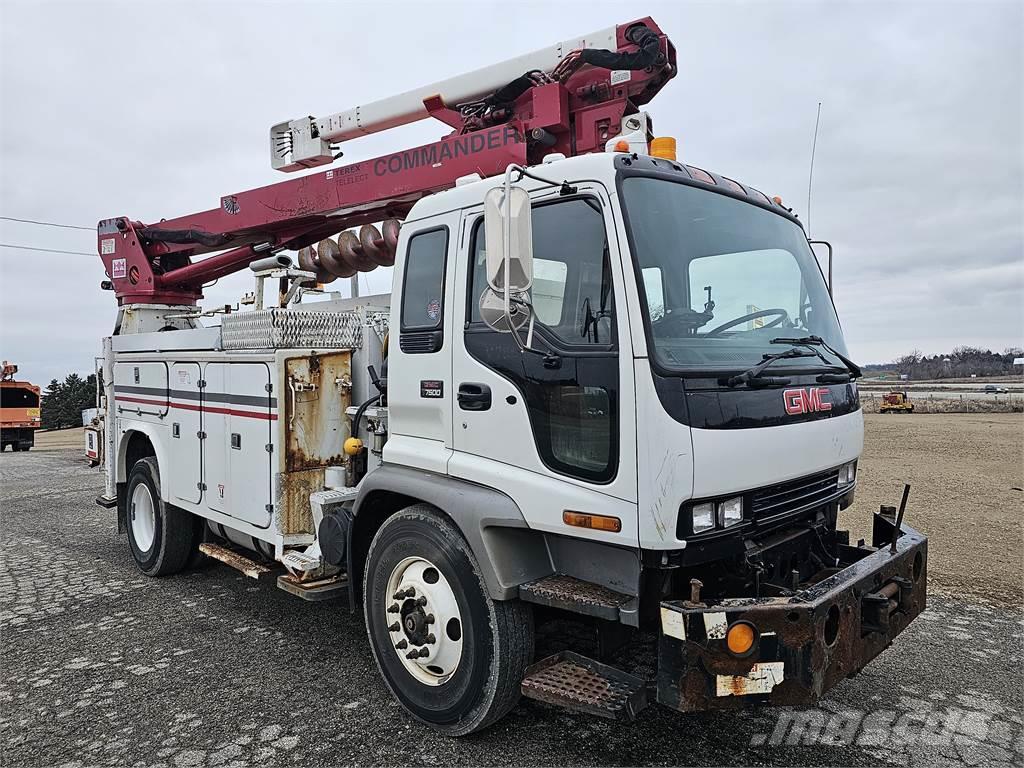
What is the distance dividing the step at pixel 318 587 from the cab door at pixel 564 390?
4.46ft

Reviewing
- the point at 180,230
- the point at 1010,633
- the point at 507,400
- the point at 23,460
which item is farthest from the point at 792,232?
the point at 23,460

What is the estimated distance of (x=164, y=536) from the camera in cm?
582

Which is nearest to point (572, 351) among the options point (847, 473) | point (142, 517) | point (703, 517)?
point (703, 517)

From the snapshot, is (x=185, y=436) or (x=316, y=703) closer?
(x=316, y=703)

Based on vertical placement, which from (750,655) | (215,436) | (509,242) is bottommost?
(750,655)

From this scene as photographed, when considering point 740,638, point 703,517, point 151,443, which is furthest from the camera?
point 151,443

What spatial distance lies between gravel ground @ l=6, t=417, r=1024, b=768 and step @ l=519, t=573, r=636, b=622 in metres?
0.78

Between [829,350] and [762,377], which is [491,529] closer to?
[762,377]

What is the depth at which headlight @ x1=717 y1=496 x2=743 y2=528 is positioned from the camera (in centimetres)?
285

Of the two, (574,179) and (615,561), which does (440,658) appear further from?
(574,179)

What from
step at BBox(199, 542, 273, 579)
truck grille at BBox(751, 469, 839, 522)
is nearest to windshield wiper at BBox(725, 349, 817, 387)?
truck grille at BBox(751, 469, 839, 522)

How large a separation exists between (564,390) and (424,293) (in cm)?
109

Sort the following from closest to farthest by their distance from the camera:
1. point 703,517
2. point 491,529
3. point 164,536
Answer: point 703,517
point 491,529
point 164,536

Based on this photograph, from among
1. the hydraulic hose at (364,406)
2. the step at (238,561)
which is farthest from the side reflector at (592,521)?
the step at (238,561)
